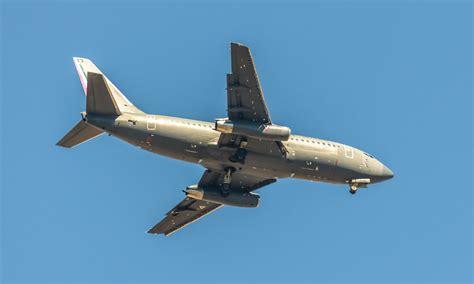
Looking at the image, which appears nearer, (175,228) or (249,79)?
(249,79)

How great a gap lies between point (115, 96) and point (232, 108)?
314 inches

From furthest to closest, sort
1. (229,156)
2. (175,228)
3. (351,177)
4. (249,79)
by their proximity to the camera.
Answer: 1. (175,228)
2. (351,177)
3. (229,156)
4. (249,79)

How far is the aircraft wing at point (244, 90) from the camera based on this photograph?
52031mm

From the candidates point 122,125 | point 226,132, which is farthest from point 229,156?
point 122,125

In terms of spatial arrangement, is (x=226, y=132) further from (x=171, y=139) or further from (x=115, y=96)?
(x=115, y=96)

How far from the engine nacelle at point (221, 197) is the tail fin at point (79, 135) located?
8694 millimetres

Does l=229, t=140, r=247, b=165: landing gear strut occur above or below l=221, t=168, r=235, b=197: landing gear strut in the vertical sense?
above

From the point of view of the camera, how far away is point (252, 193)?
207ft

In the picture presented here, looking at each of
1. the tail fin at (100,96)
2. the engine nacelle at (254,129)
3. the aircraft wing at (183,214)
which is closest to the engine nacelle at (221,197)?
the aircraft wing at (183,214)

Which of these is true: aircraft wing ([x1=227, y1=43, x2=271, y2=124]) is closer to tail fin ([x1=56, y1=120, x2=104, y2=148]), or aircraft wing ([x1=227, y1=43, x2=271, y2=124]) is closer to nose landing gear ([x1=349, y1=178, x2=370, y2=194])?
tail fin ([x1=56, y1=120, x2=104, y2=148])

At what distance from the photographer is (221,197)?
62188 mm

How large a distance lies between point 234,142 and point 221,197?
6.88 metres

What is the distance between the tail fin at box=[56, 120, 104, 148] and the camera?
184 feet

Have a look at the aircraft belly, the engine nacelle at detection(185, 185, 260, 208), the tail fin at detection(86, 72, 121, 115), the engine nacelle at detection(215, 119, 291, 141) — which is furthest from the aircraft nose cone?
the tail fin at detection(86, 72, 121, 115)
